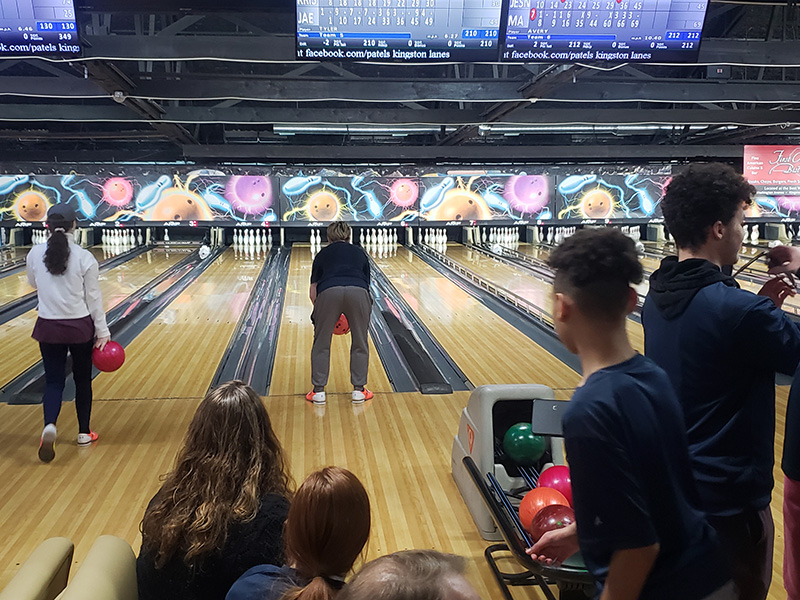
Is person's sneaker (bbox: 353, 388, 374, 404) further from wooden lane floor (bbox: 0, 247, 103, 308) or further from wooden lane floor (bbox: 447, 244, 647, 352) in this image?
wooden lane floor (bbox: 0, 247, 103, 308)

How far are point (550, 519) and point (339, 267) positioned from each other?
2158 millimetres

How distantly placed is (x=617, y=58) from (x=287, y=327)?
365cm

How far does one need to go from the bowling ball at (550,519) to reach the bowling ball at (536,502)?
0.08 m

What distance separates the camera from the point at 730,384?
1.23 metres

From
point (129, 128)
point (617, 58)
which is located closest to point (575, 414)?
point (617, 58)

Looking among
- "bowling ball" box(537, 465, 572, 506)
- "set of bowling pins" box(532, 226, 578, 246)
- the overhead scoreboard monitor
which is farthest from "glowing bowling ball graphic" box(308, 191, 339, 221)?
"bowling ball" box(537, 465, 572, 506)

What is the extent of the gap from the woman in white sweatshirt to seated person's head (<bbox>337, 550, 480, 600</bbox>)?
2605mm

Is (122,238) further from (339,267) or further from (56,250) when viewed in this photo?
(56,250)

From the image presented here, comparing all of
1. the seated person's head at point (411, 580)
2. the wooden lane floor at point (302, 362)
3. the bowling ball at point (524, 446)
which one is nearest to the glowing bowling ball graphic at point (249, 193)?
the wooden lane floor at point (302, 362)

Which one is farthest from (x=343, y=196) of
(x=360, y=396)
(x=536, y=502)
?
(x=536, y=502)

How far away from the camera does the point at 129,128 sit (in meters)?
8.90

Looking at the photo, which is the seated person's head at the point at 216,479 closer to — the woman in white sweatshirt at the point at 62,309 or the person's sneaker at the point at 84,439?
the woman in white sweatshirt at the point at 62,309

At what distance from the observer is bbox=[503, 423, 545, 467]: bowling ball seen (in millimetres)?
2479

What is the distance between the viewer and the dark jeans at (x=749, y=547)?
1183 mm
